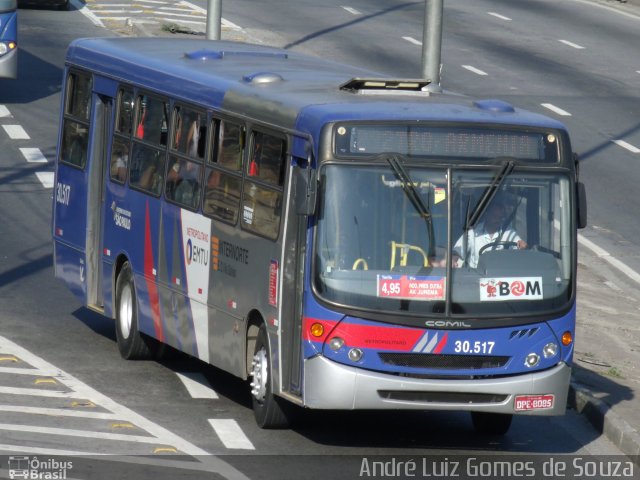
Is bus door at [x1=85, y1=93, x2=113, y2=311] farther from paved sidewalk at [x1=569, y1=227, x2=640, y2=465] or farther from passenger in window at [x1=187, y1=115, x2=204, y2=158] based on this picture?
paved sidewalk at [x1=569, y1=227, x2=640, y2=465]

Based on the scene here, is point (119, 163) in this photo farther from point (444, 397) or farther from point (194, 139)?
point (444, 397)

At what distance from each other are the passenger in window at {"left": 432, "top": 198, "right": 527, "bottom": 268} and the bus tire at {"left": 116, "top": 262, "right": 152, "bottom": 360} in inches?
167

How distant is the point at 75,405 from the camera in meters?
12.5

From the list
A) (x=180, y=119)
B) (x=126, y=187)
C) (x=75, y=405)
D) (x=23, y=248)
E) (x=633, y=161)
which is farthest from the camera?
(x=633, y=161)

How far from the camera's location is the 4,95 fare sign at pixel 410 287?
36.4 feet

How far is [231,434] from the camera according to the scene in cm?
1184

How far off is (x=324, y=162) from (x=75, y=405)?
3.09 meters

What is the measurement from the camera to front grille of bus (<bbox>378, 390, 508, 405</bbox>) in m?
11.2

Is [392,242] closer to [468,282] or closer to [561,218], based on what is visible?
[468,282]

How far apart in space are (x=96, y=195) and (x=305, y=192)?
481 cm

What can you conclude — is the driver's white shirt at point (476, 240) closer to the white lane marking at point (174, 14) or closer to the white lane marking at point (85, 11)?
the white lane marking at point (85, 11)

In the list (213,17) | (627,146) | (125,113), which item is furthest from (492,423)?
(213,17)

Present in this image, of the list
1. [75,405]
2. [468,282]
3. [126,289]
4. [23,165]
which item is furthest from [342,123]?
[23,165]

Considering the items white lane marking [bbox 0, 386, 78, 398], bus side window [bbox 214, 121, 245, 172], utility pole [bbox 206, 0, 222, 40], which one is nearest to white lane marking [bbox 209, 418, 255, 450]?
white lane marking [bbox 0, 386, 78, 398]
